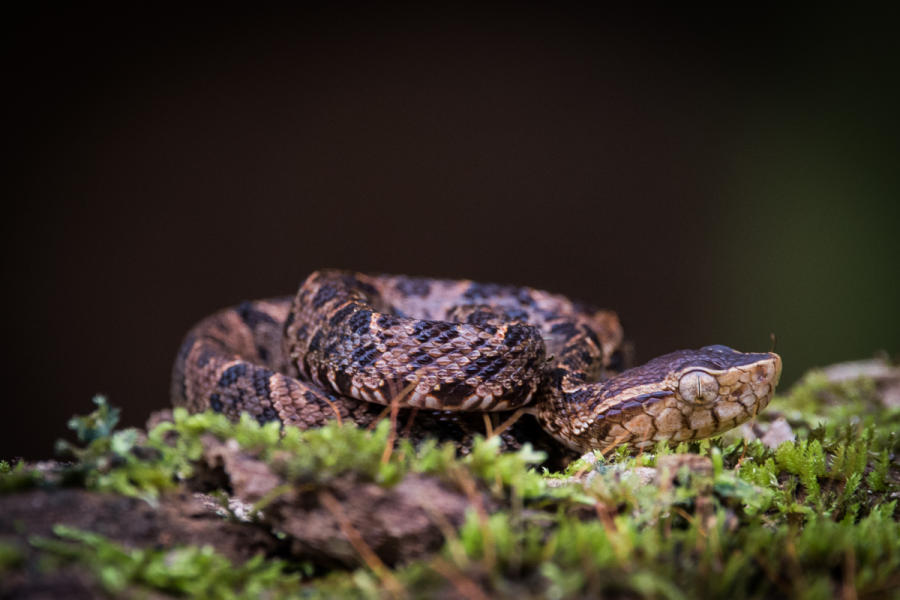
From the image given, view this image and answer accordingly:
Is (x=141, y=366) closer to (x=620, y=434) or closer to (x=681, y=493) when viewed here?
(x=620, y=434)

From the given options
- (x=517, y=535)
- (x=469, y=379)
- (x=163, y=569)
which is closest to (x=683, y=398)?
(x=469, y=379)

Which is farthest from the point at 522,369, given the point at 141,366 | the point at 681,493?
the point at 141,366

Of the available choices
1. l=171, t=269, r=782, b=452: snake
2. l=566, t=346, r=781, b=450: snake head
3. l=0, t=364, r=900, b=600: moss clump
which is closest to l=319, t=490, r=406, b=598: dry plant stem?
l=0, t=364, r=900, b=600: moss clump

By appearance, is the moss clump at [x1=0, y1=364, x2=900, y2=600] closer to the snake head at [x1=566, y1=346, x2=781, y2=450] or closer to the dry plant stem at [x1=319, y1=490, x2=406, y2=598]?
the dry plant stem at [x1=319, y1=490, x2=406, y2=598]

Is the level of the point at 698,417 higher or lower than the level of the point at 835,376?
higher

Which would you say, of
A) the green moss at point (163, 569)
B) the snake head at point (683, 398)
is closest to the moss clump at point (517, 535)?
the green moss at point (163, 569)

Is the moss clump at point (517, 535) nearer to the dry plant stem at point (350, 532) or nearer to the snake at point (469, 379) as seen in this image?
the dry plant stem at point (350, 532)
